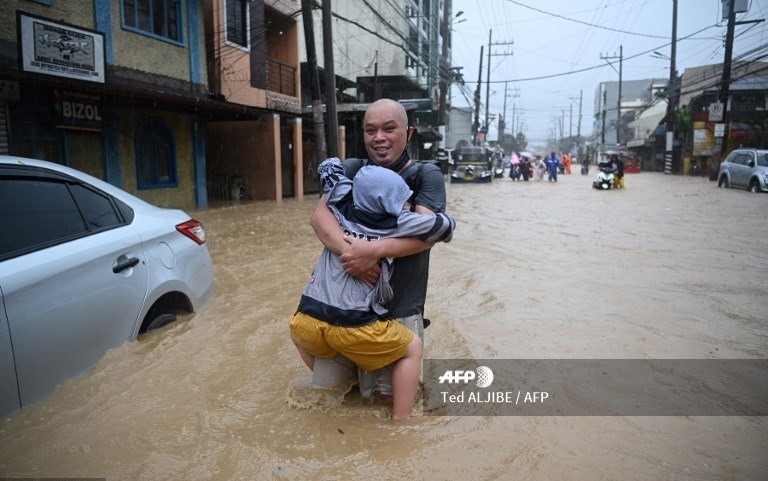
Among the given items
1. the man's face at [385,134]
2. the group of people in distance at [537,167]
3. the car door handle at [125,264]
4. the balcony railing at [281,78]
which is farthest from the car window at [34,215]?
the group of people in distance at [537,167]

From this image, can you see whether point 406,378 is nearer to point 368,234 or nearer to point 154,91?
point 368,234

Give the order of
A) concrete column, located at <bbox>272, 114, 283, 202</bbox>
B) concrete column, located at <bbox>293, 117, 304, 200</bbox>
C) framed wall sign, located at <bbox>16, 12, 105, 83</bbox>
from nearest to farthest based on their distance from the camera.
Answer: framed wall sign, located at <bbox>16, 12, 105, 83</bbox> < concrete column, located at <bbox>272, 114, 283, 202</bbox> < concrete column, located at <bbox>293, 117, 304, 200</bbox>

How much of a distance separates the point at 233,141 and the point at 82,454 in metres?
16.8

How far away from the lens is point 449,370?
11.7 ft

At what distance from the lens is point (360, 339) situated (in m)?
2.38

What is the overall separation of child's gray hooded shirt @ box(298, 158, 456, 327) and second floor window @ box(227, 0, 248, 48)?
14.8 metres

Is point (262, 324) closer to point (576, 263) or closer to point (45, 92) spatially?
point (576, 263)

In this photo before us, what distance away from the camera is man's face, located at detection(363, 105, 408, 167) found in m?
2.56

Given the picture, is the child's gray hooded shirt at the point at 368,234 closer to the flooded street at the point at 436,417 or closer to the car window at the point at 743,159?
the flooded street at the point at 436,417

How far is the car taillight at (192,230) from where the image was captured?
3.93 m

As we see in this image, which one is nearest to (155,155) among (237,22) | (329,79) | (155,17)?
(155,17)

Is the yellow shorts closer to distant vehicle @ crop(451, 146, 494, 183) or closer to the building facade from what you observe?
the building facade

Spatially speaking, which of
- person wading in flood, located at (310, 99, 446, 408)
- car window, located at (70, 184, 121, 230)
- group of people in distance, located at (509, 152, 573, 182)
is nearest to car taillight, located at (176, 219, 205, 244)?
car window, located at (70, 184, 121, 230)

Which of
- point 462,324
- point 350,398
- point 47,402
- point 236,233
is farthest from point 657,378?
point 236,233
